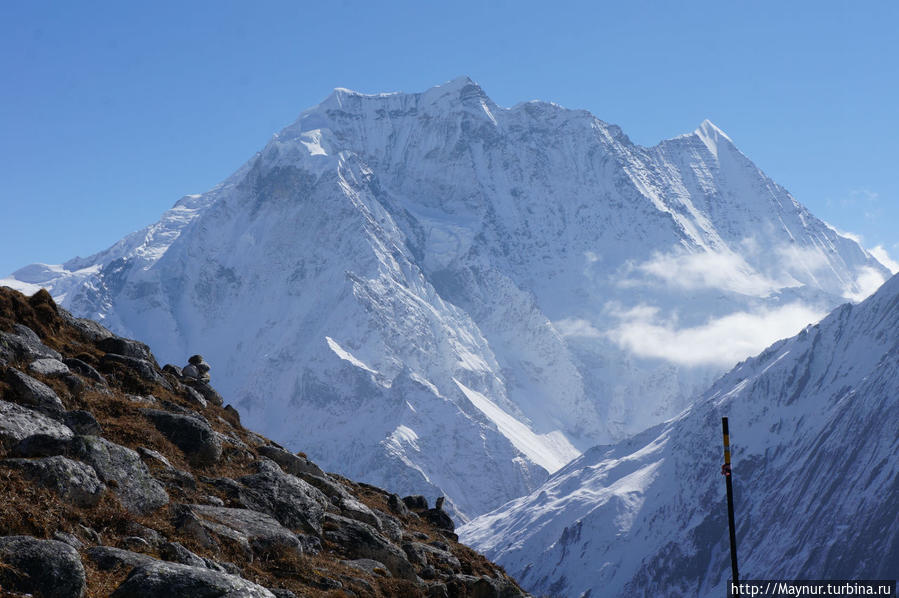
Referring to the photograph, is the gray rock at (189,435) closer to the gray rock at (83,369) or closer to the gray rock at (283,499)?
the gray rock at (283,499)

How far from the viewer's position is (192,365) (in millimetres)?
52219

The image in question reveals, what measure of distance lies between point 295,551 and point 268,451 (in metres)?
10.8

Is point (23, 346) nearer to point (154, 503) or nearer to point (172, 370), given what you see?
point (154, 503)

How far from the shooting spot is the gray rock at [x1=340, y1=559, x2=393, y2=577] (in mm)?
32875

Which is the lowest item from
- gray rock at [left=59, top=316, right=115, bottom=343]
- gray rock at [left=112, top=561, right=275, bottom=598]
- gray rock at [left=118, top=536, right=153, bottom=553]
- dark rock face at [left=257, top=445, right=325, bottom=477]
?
gray rock at [left=112, top=561, right=275, bottom=598]

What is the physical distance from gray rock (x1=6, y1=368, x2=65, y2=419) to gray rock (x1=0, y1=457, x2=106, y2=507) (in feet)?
13.0

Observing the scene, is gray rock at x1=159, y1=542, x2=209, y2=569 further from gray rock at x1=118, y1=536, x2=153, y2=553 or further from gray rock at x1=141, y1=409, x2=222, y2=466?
gray rock at x1=141, y1=409, x2=222, y2=466

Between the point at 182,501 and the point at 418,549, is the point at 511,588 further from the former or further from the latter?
the point at 182,501

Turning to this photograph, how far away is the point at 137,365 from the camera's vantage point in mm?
41812

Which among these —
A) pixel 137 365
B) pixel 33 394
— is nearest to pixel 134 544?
pixel 33 394

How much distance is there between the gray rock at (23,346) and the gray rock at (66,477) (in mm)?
8817

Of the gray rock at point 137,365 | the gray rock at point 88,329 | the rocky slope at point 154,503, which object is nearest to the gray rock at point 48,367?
the rocky slope at point 154,503

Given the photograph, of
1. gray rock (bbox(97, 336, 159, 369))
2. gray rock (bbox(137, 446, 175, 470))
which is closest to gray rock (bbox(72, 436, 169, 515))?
gray rock (bbox(137, 446, 175, 470))

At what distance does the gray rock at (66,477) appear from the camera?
27.1 m
